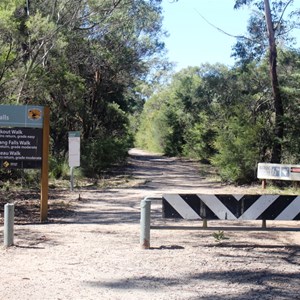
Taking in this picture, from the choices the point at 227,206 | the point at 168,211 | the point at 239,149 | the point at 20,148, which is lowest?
the point at 168,211

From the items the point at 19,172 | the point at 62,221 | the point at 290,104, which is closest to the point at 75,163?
the point at 19,172

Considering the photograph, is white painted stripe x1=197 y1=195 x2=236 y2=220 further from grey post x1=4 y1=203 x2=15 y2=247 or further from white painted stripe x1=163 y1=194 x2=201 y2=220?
grey post x1=4 y1=203 x2=15 y2=247

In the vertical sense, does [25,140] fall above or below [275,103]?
below

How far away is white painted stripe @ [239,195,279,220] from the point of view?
837 cm

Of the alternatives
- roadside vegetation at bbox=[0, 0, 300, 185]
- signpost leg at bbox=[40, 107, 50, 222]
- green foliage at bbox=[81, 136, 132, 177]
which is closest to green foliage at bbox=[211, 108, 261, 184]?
roadside vegetation at bbox=[0, 0, 300, 185]

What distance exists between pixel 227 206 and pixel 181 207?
78 cm

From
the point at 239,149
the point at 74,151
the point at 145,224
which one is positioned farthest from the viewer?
the point at 239,149

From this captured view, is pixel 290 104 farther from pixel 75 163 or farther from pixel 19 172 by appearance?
pixel 19 172

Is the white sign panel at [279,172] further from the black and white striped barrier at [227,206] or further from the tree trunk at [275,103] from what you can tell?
the black and white striped barrier at [227,206]

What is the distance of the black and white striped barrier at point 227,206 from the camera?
27.4 feet

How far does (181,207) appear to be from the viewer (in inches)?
329

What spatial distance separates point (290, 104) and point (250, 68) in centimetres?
761

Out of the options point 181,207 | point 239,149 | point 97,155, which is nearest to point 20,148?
point 181,207

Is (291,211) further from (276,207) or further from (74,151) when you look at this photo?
(74,151)
